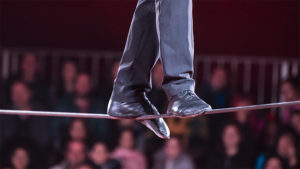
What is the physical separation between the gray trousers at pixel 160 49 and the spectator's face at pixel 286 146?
1713mm

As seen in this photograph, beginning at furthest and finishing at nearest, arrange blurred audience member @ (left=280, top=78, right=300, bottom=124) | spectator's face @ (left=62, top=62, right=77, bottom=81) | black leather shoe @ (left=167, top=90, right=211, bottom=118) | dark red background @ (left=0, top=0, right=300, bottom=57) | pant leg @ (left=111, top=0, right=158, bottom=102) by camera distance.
Answer: dark red background @ (left=0, top=0, right=300, bottom=57) → spectator's face @ (left=62, top=62, right=77, bottom=81) → blurred audience member @ (left=280, top=78, right=300, bottom=124) → pant leg @ (left=111, top=0, right=158, bottom=102) → black leather shoe @ (left=167, top=90, right=211, bottom=118)

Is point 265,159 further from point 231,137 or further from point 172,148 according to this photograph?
point 172,148

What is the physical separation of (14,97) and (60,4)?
1.62m

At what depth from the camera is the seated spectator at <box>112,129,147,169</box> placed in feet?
9.95

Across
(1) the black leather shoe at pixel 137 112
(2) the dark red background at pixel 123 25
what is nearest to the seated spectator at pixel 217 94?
(2) the dark red background at pixel 123 25

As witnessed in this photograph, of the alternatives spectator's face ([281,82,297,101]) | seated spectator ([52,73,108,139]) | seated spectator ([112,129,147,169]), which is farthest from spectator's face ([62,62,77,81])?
spectator's face ([281,82,297,101])

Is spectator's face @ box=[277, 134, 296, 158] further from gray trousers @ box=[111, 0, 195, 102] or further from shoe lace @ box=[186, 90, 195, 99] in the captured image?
shoe lace @ box=[186, 90, 195, 99]

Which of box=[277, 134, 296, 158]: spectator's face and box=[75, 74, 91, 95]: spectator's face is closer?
box=[277, 134, 296, 158]: spectator's face

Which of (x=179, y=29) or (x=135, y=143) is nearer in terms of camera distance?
(x=179, y=29)

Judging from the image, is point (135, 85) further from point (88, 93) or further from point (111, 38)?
point (111, 38)

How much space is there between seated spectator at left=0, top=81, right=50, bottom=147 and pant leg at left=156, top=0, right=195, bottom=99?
2020 millimetres

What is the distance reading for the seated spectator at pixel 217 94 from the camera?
3.22 meters

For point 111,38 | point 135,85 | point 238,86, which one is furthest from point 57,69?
point 135,85

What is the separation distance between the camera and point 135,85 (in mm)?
1518
